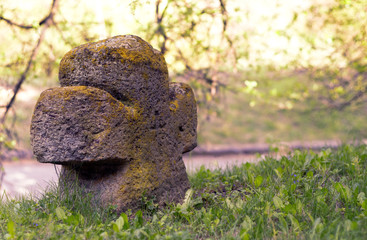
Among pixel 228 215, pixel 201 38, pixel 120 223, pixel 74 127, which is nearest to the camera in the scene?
pixel 120 223

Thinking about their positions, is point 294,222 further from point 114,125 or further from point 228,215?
point 114,125

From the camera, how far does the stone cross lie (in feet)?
9.89

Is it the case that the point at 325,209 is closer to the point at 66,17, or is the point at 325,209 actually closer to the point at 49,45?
the point at 49,45

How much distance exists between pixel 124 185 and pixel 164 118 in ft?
2.50

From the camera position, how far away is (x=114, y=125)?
313cm

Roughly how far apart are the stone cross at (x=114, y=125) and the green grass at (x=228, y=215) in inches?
7.3

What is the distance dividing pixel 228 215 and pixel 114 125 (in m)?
1.20

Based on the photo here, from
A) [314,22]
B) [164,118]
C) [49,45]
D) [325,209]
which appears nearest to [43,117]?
[164,118]

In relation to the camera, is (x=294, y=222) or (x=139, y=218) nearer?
(x=294, y=222)

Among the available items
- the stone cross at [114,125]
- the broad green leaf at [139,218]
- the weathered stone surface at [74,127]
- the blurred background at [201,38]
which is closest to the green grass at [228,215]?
the broad green leaf at [139,218]

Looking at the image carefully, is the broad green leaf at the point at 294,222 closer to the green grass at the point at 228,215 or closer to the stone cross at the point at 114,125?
the green grass at the point at 228,215

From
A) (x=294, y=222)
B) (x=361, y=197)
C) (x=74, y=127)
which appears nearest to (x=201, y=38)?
(x=74, y=127)

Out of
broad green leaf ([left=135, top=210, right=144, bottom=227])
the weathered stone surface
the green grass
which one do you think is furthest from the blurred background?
broad green leaf ([left=135, top=210, right=144, bottom=227])

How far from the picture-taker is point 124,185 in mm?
3199
